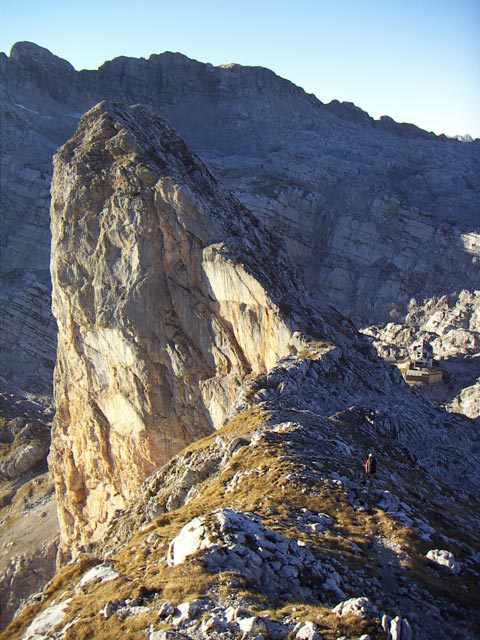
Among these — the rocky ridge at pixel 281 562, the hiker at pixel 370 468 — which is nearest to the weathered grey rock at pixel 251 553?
the rocky ridge at pixel 281 562

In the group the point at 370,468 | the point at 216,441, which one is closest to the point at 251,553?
the point at 370,468

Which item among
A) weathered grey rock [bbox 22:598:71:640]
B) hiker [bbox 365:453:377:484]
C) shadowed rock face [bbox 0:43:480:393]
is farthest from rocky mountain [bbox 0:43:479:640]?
shadowed rock face [bbox 0:43:480:393]

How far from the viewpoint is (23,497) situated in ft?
209

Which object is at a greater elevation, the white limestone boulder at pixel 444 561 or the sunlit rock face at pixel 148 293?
the sunlit rock face at pixel 148 293

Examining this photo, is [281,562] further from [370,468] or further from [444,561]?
[370,468]

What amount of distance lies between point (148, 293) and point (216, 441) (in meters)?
17.4

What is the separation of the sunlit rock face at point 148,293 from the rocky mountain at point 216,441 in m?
0.10

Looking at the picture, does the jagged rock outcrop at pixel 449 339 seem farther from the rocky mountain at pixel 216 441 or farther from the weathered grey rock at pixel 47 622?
the weathered grey rock at pixel 47 622

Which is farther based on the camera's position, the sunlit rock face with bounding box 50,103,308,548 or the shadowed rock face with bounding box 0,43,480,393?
the shadowed rock face with bounding box 0,43,480,393

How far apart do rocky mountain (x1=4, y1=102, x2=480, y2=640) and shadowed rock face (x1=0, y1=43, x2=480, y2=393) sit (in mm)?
53192

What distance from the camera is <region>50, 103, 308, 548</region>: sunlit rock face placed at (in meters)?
39.0

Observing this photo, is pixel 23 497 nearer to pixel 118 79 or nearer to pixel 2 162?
pixel 2 162

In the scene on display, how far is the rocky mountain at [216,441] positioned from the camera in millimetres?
14828

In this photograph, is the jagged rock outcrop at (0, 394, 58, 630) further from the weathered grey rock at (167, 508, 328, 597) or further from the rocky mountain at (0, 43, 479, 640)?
the weathered grey rock at (167, 508, 328, 597)
